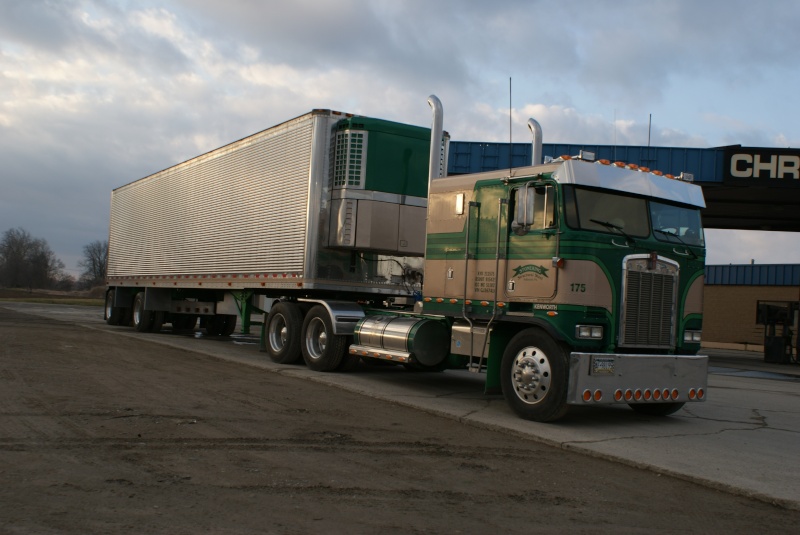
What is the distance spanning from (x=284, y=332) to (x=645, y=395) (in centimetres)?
774

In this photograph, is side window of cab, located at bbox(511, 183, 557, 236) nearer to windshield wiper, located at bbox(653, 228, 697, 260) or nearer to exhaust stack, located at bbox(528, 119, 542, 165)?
windshield wiper, located at bbox(653, 228, 697, 260)

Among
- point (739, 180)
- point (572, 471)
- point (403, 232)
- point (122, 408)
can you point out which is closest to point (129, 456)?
point (122, 408)

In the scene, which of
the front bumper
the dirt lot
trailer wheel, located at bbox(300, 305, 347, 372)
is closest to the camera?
the dirt lot

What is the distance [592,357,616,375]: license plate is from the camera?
8930mm

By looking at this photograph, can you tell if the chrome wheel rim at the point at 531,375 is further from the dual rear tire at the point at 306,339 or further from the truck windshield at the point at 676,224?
the dual rear tire at the point at 306,339

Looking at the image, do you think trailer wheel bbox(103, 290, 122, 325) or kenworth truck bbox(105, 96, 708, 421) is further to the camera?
trailer wheel bbox(103, 290, 122, 325)

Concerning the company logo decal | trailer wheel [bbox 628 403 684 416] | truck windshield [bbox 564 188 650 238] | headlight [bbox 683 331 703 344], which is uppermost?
truck windshield [bbox 564 188 650 238]

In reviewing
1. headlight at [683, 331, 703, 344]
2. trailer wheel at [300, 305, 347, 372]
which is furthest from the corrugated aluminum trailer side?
headlight at [683, 331, 703, 344]

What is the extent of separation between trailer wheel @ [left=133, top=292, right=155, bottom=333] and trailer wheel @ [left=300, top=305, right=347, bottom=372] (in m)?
10.6

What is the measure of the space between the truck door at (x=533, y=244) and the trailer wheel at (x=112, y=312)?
64.3 ft

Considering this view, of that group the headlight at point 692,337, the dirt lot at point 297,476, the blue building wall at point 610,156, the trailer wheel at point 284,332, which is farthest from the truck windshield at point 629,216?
the blue building wall at point 610,156

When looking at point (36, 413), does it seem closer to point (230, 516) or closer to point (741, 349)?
point (230, 516)

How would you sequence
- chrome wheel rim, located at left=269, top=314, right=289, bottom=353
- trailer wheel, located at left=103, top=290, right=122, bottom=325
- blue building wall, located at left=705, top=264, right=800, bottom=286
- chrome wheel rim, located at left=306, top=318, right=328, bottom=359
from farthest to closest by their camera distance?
1. blue building wall, located at left=705, top=264, right=800, bottom=286
2. trailer wheel, located at left=103, top=290, right=122, bottom=325
3. chrome wheel rim, located at left=269, top=314, right=289, bottom=353
4. chrome wheel rim, located at left=306, top=318, right=328, bottom=359

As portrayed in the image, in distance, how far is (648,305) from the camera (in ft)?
31.3
